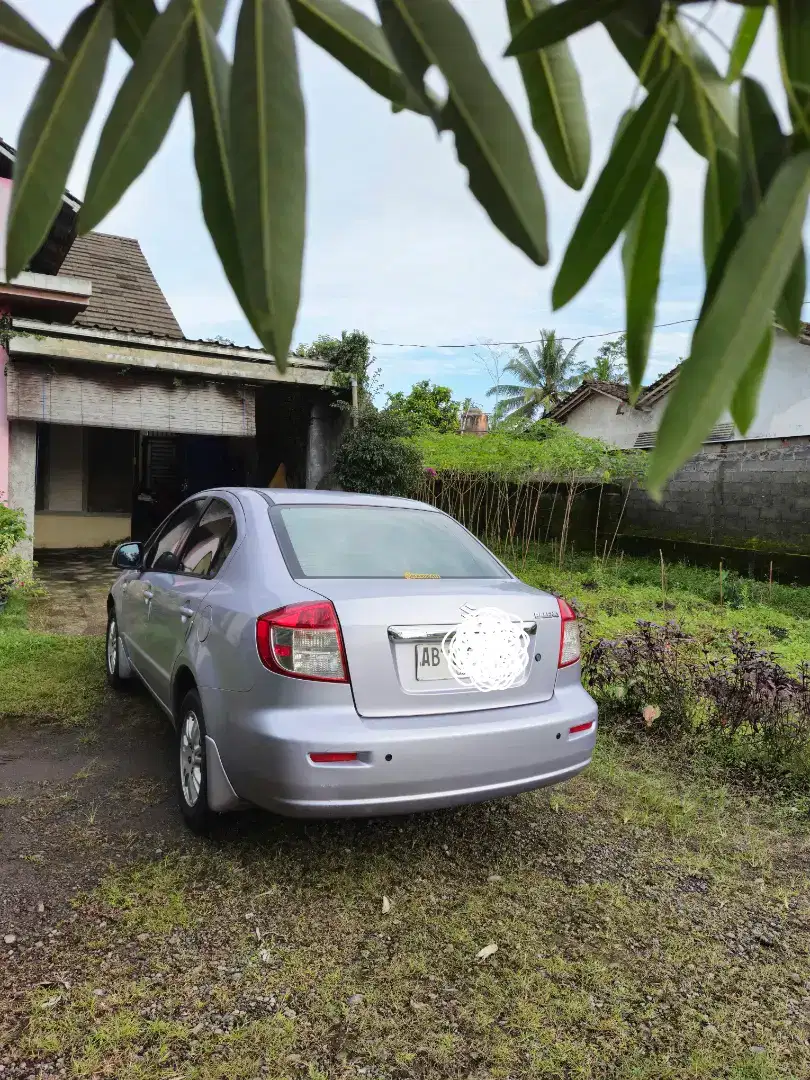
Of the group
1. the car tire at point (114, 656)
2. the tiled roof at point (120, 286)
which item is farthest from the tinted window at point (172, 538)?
the tiled roof at point (120, 286)

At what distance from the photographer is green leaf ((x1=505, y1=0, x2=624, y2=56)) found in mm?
605

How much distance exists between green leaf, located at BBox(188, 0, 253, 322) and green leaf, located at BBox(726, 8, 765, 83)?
0.47 m

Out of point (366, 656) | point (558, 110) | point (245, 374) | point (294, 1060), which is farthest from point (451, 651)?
point (245, 374)

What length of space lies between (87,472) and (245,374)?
478 cm

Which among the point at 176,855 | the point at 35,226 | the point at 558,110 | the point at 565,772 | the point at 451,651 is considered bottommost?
the point at 176,855

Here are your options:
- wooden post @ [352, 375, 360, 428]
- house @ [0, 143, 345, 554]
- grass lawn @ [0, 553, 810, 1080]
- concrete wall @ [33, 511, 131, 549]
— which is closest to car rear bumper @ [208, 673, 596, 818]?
grass lawn @ [0, 553, 810, 1080]

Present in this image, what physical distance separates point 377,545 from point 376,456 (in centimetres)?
722

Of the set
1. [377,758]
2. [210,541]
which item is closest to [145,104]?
[377,758]

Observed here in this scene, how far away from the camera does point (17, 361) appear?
28.5 feet

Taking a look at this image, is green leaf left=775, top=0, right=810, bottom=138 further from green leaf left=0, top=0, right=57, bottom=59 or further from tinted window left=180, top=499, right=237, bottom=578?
tinted window left=180, top=499, right=237, bottom=578

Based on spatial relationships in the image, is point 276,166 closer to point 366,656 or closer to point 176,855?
point 366,656

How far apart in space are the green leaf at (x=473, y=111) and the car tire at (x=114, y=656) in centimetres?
485

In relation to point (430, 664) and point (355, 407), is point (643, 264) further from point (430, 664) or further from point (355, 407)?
point (355, 407)

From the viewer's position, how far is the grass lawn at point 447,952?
6.37 feet
